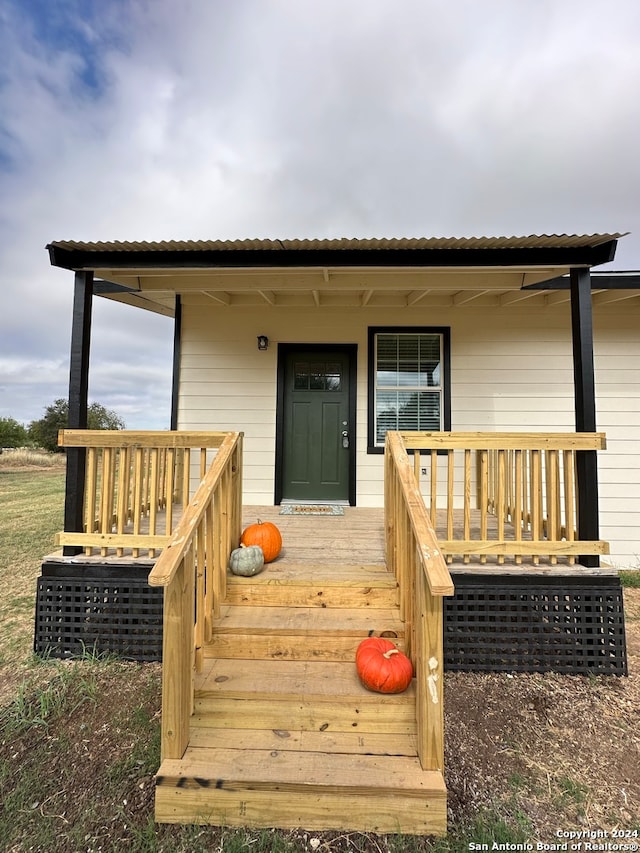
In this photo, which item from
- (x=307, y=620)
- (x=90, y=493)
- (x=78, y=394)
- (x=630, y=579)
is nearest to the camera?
(x=307, y=620)

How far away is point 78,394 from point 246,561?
1851 mm

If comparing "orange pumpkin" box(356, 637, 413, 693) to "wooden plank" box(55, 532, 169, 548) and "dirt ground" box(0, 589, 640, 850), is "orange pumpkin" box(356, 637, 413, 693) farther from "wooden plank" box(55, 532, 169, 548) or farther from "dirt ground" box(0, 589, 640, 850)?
"wooden plank" box(55, 532, 169, 548)

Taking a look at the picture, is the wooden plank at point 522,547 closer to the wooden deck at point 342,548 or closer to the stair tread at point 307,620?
the wooden deck at point 342,548

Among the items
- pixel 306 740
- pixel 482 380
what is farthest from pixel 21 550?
pixel 482 380

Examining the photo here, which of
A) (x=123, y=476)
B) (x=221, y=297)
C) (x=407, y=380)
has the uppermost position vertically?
(x=221, y=297)

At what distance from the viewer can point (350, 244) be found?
3082mm

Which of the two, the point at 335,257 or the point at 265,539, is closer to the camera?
the point at 265,539

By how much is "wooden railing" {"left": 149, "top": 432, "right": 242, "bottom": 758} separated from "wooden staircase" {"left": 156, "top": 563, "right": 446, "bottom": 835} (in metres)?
0.11

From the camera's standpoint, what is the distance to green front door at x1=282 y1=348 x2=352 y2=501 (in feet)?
16.2

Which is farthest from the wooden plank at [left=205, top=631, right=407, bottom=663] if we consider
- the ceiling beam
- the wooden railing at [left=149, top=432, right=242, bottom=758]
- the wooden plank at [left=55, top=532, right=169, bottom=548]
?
the ceiling beam

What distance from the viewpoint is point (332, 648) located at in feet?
7.54

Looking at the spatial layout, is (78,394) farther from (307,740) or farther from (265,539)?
(307,740)

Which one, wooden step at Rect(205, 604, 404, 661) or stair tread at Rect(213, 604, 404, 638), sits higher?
stair tread at Rect(213, 604, 404, 638)

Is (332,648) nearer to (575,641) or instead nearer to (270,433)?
(575,641)
